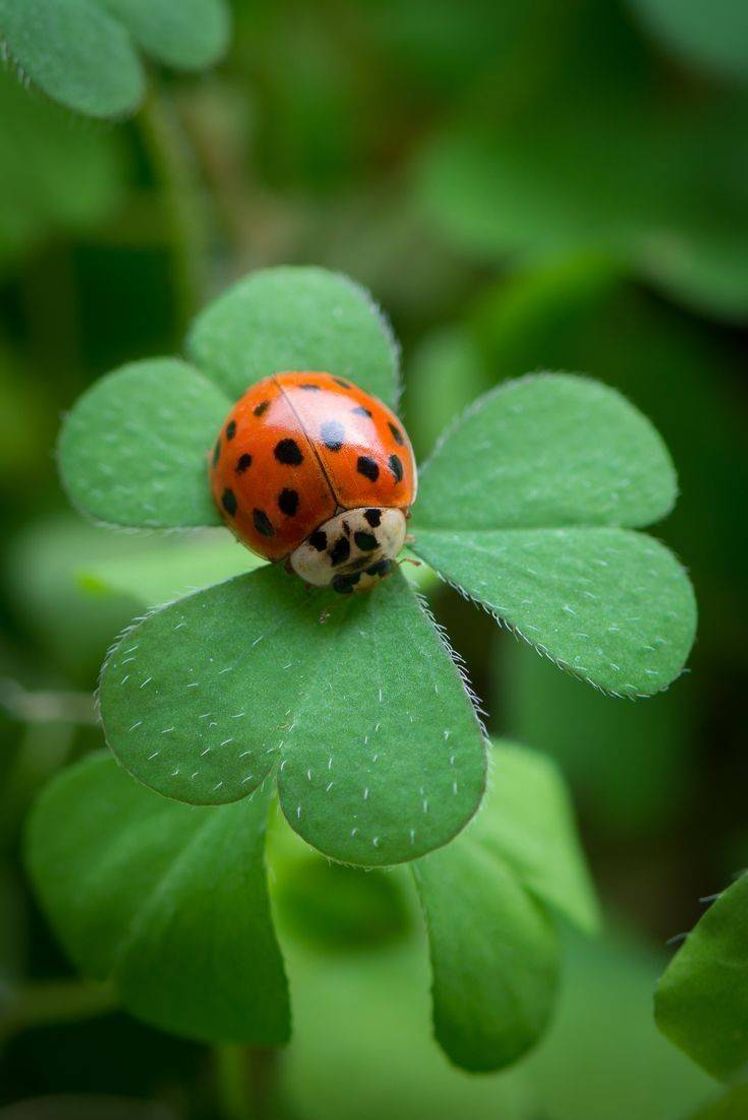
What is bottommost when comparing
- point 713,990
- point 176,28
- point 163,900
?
point 163,900

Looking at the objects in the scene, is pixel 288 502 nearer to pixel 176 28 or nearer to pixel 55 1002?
pixel 176 28

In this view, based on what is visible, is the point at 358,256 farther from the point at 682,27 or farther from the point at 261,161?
the point at 682,27

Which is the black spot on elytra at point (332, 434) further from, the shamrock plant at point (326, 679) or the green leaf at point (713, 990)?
the green leaf at point (713, 990)

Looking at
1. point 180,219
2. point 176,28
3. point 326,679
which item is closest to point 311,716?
point 326,679

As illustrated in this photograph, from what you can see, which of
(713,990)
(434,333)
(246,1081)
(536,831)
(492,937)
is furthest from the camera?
(434,333)

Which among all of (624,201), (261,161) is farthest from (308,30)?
(624,201)

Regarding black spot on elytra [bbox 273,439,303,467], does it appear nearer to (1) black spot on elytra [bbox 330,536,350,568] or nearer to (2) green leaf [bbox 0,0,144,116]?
(1) black spot on elytra [bbox 330,536,350,568]

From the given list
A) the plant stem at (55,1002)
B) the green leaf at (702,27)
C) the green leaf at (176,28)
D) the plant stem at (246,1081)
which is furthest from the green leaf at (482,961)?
the green leaf at (702,27)
